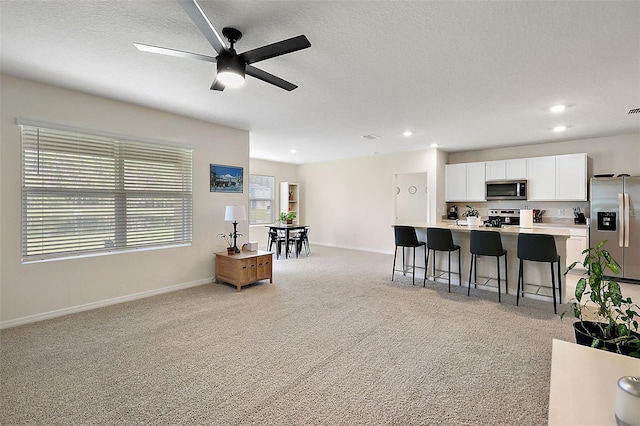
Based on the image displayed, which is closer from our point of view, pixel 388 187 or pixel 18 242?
pixel 18 242

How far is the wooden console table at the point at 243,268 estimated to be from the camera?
172 inches

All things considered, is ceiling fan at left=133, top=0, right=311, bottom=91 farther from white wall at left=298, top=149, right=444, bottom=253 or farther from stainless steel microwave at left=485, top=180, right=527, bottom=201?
stainless steel microwave at left=485, top=180, right=527, bottom=201

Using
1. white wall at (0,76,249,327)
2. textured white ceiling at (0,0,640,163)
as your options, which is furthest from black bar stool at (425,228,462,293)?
white wall at (0,76,249,327)

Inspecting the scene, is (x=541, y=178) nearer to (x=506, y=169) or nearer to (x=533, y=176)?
(x=533, y=176)

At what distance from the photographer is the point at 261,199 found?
336 inches

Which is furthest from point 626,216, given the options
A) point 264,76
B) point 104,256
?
point 104,256

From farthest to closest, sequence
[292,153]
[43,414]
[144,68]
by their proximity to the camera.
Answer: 1. [292,153]
2. [144,68]
3. [43,414]

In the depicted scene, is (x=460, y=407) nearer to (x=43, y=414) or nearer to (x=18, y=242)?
(x=43, y=414)

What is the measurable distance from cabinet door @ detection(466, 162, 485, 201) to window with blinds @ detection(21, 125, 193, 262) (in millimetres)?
5643

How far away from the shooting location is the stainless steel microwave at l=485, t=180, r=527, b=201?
592 cm

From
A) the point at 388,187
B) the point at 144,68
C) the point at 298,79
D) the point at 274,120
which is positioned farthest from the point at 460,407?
the point at 388,187

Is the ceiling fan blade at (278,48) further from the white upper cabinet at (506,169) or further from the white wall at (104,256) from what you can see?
the white upper cabinet at (506,169)

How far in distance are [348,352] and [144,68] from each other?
320cm

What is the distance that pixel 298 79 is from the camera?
10.3 ft
